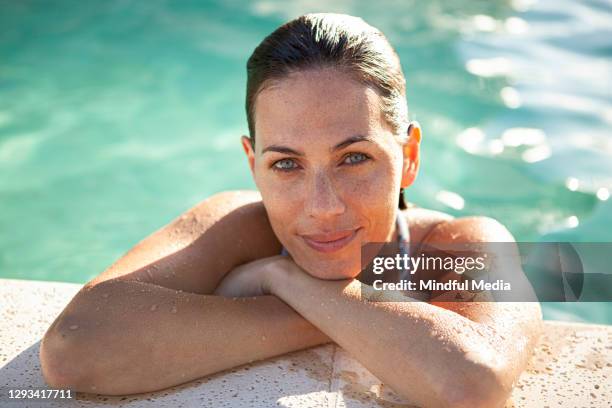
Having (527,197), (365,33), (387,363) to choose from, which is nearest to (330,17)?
(365,33)

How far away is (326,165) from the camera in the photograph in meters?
2.62

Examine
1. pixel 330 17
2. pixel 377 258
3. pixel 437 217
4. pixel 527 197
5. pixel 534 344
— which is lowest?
pixel 534 344

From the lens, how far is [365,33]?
9.25 ft

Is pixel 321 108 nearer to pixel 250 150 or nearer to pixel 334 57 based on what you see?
pixel 334 57

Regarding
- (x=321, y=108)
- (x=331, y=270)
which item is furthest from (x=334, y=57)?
(x=331, y=270)

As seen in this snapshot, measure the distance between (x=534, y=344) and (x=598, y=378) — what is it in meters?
0.25

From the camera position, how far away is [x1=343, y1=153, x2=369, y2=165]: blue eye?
2.66m

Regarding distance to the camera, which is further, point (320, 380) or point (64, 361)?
point (320, 380)

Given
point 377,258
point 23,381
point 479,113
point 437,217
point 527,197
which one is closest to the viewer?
point 23,381

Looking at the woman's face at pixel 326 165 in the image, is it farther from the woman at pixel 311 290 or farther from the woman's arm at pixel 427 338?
the woman's arm at pixel 427 338

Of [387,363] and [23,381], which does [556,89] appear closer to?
[387,363]

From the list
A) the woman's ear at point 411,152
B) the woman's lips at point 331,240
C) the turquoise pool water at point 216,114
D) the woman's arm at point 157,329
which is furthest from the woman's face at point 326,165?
the turquoise pool water at point 216,114

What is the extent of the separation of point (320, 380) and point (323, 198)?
661mm

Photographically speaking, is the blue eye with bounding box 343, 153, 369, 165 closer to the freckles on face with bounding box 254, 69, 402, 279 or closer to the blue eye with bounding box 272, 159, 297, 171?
the freckles on face with bounding box 254, 69, 402, 279
